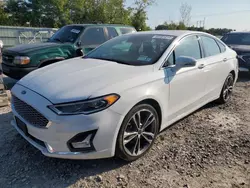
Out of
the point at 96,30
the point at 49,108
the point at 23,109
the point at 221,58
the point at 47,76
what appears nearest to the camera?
the point at 49,108

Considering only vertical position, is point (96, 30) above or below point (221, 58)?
above

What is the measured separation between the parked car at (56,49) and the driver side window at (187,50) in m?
2.38

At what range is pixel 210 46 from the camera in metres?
4.30

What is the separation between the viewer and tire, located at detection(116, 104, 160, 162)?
8.57 ft

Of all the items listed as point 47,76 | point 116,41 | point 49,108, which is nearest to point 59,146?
point 49,108

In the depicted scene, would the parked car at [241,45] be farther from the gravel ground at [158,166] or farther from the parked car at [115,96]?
the gravel ground at [158,166]

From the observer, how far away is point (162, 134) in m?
3.57

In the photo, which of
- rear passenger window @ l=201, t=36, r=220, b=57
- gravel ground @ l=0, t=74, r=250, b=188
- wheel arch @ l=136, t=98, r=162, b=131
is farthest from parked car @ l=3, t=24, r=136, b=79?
wheel arch @ l=136, t=98, r=162, b=131

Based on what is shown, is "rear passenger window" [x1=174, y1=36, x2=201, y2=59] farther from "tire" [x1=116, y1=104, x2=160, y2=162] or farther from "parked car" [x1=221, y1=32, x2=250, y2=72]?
"parked car" [x1=221, y1=32, x2=250, y2=72]

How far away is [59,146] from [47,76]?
3.18 ft

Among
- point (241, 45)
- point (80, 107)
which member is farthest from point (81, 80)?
point (241, 45)

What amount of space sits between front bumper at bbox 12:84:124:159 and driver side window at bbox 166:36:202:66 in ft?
4.34

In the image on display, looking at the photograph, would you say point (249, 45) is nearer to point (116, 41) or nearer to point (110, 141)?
point (116, 41)

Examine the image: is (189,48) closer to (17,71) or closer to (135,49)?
(135,49)
